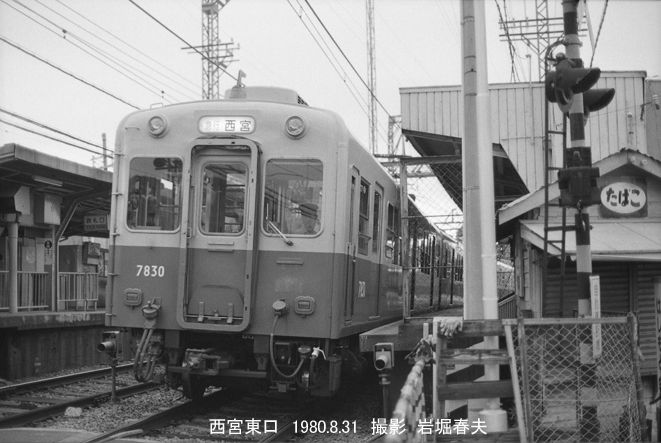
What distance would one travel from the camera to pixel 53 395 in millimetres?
10039

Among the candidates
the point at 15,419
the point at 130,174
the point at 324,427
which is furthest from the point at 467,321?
the point at 15,419

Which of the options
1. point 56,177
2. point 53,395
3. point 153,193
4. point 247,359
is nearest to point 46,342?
point 53,395

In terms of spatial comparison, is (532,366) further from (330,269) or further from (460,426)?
(330,269)

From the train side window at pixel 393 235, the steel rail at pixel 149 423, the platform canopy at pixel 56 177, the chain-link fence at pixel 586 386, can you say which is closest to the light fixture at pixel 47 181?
the platform canopy at pixel 56 177

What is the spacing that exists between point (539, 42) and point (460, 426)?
16.6m

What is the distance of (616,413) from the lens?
6258mm

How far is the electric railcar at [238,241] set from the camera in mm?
7383

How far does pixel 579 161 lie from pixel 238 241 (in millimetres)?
3678

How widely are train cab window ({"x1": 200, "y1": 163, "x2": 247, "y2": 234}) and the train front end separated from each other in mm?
12

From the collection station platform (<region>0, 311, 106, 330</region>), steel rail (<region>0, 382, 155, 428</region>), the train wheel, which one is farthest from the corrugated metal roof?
steel rail (<region>0, 382, 155, 428</region>)

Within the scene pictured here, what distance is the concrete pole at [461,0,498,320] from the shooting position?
20.7ft

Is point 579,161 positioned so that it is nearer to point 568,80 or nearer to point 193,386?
point 568,80

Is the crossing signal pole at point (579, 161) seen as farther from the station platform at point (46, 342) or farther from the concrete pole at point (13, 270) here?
the concrete pole at point (13, 270)

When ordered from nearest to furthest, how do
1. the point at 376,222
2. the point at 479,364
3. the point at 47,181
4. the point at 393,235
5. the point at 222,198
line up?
the point at 479,364, the point at 222,198, the point at 376,222, the point at 393,235, the point at 47,181
